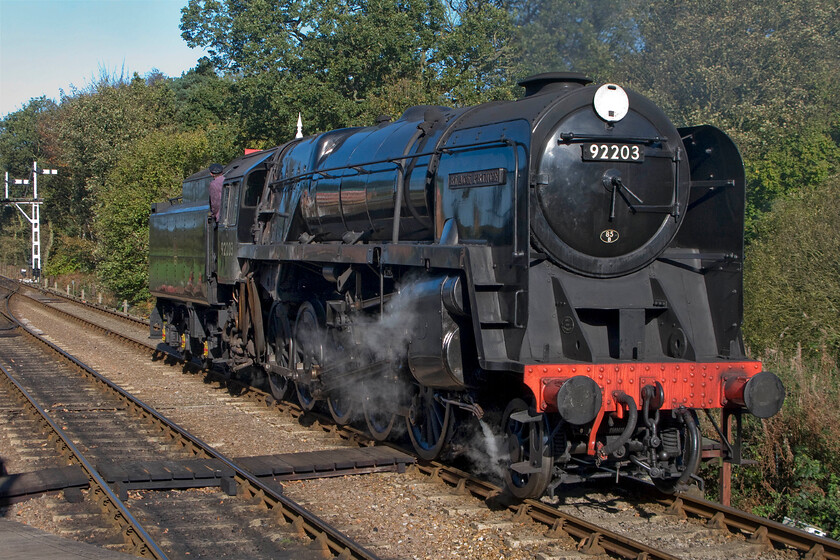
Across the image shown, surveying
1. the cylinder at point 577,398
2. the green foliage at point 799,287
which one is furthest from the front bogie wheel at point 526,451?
the green foliage at point 799,287

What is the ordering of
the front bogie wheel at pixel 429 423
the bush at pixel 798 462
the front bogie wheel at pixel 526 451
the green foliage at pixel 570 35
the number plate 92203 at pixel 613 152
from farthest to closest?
the green foliage at pixel 570 35 → the front bogie wheel at pixel 429 423 → the bush at pixel 798 462 → the number plate 92203 at pixel 613 152 → the front bogie wheel at pixel 526 451

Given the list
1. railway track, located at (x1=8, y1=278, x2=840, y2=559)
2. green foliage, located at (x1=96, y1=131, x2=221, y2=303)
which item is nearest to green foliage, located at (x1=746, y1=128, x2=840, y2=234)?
green foliage, located at (x1=96, y1=131, x2=221, y2=303)

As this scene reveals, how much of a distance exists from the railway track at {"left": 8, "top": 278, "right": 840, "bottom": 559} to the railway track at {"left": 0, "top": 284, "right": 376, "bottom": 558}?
58.1 inches

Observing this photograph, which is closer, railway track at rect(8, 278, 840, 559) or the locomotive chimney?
railway track at rect(8, 278, 840, 559)

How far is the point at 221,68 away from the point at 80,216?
11019 millimetres

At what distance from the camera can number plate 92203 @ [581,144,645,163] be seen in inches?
251

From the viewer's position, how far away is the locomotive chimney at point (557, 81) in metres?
7.01

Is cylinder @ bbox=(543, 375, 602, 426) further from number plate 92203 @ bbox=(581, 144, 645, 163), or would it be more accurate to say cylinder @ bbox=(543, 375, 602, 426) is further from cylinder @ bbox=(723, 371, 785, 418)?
number plate 92203 @ bbox=(581, 144, 645, 163)

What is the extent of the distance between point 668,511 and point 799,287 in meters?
7.06

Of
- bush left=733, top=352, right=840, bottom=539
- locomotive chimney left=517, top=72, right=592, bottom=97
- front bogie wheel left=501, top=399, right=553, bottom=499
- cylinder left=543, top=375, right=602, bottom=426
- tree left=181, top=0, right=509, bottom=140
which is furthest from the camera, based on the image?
tree left=181, top=0, right=509, bottom=140

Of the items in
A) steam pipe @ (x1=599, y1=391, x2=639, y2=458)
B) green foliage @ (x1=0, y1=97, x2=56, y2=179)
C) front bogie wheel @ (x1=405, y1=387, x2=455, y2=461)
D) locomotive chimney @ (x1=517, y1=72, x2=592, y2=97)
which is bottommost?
front bogie wheel @ (x1=405, y1=387, x2=455, y2=461)

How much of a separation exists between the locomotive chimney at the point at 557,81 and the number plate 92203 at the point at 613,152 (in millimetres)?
738

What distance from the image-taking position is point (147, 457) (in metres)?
8.85

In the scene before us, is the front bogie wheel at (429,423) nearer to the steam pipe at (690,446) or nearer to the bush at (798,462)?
the steam pipe at (690,446)
